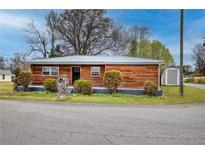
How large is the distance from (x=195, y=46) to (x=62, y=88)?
253 cm

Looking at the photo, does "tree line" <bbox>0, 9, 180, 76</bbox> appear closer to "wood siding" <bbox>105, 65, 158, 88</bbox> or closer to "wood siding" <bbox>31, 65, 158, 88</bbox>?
"wood siding" <bbox>31, 65, 158, 88</bbox>

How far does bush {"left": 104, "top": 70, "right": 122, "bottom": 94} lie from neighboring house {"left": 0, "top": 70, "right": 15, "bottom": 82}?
188cm

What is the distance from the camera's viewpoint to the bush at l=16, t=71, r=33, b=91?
5719 millimetres

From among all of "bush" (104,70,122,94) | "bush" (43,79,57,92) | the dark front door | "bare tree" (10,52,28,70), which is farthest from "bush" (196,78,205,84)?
"bare tree" (10,52,28,70)

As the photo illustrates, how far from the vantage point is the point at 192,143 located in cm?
395

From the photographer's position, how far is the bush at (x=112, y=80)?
5.90m

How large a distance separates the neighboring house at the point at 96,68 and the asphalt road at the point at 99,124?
826 mm

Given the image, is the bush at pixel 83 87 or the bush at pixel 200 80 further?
the bush at pixel 83 87

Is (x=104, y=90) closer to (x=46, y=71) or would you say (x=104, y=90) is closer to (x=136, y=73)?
(x=136, y=73)

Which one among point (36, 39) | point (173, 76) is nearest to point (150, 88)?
point (173, 76)

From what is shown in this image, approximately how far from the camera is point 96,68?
632cm

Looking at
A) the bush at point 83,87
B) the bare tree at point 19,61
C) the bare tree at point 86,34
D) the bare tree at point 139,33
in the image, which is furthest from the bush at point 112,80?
the bare tree at point 19,61

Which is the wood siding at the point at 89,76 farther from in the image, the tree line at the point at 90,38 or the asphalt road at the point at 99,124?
the asphalt road at the point at 99,124
